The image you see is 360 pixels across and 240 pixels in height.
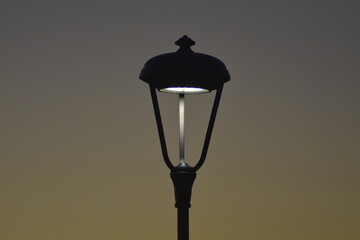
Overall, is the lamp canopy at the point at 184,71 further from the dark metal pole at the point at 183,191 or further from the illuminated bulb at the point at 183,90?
the dark metal pole at the point at 183,191

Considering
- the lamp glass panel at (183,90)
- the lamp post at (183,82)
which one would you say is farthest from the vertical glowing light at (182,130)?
the lamp glass panel at (183,90)

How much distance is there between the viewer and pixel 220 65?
13.6 ft

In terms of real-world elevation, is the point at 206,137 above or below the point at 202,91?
below

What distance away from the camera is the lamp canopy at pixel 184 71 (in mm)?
3988

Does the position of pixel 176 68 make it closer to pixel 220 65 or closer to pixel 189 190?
pixel 220 65

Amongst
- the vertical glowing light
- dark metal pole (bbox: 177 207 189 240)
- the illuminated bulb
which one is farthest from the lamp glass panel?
dark metal pole (bbox: 177 207 189 240)

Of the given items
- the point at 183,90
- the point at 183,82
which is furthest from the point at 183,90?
the point at 183,82

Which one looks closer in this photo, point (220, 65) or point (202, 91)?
point (220, 65)

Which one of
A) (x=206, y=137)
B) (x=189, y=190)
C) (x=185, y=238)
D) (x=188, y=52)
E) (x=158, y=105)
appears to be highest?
(x=188, y=52)

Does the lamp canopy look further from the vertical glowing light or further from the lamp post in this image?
the vertical glowing light

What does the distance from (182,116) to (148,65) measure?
1.48ft

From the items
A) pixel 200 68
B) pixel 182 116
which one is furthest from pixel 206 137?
pixel 200 68

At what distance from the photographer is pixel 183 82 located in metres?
3.97

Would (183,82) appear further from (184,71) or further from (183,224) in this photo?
(183,224)
